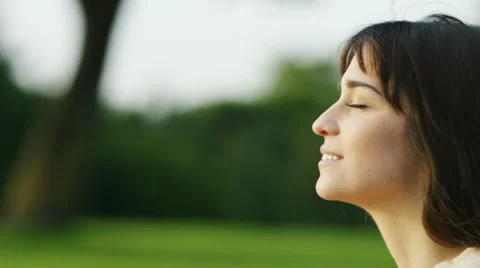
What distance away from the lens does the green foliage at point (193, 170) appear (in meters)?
22.3

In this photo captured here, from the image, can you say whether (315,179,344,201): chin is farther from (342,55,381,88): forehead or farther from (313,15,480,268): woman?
(342,55,381,88): forehead

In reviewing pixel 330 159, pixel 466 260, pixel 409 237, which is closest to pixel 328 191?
pixel 330 159

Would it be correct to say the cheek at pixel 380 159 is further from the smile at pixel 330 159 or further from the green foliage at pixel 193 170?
the green foliage at pixel 193 170

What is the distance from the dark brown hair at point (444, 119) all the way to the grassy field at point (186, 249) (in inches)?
304

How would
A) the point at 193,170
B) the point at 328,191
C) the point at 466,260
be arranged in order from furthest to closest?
1. the point at 193,170
2. the point at 328,191
3. the point at 466,260

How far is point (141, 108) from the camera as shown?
24.0 meters

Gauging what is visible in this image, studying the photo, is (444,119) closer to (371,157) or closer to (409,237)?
(371,157)

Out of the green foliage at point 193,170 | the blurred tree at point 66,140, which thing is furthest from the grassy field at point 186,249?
the green foliage at point 193,170

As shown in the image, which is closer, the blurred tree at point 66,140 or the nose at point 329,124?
the nose at point 329,124

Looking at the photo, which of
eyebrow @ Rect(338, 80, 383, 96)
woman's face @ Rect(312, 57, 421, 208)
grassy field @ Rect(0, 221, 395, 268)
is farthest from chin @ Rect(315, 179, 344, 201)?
grassy field @ Rect(0, 221, 395, 268)

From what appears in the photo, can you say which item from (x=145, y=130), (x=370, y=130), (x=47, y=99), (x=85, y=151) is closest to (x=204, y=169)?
(x=145, y=130)

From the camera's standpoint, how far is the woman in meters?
2.11

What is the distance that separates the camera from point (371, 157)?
2125 millimetres

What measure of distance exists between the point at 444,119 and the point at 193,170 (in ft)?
69.0
